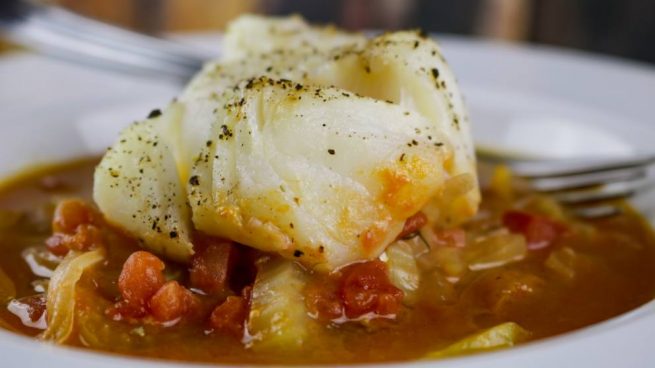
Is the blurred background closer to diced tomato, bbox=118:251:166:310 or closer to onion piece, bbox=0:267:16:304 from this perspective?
onion piece, bbox=0:267:16:304

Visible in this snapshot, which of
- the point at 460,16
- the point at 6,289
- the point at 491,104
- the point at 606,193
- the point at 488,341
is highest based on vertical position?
the point at 460,16

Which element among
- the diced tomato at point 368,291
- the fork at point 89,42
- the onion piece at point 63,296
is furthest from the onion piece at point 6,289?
the fork at point 89,42

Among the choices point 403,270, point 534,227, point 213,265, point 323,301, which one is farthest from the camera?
point 534,227

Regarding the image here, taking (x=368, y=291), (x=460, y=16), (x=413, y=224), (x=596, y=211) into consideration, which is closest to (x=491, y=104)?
(x=596, y=211)

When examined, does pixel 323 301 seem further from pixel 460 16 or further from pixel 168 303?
pixel 460 16

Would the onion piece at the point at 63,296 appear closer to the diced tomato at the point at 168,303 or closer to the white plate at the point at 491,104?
the diced tomato at the point at 168,303

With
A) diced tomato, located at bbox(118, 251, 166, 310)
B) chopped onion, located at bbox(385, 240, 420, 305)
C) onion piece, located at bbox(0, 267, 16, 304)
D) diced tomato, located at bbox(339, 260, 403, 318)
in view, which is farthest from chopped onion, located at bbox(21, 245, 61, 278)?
chopped onion, located at bbox(385, 240, 420, 305)
